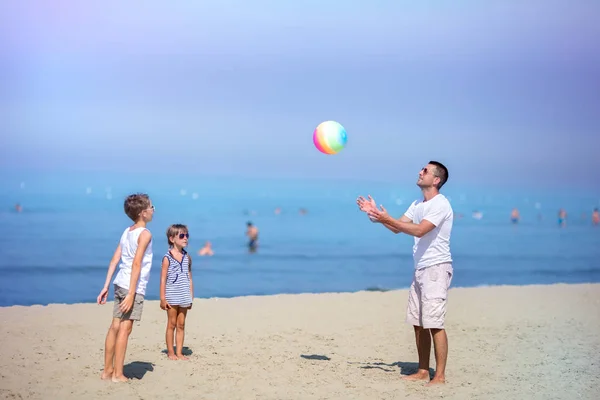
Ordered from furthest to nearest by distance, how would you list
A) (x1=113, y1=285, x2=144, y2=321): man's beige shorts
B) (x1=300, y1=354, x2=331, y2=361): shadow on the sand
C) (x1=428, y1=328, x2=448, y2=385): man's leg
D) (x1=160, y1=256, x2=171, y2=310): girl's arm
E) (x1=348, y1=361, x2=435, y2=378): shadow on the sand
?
1. (x1=300, y1=354, x2=331, y2=361): shadow on the sand
2. (x1=348, y1=361, x2=435, y2=378): shadow on the sand
3. (x1=160, y1=256, x2=171, y2=310): girl's arm
4. (x1=428, y1=328, x2=448, y2=385): man's leg
5. (x1=113, y1=285, x2=144, y2=321): man's beige shorts

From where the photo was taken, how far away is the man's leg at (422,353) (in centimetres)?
715

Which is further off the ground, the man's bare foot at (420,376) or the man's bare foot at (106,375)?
the man's bare foot at (420,376)

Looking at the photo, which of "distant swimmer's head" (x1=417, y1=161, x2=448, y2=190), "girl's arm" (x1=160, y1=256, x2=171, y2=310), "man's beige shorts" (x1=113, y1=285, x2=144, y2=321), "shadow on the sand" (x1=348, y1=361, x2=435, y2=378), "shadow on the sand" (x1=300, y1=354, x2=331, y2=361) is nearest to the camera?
"man's beige shorts" (x1=113, y1=285, x2=144, y2=321)

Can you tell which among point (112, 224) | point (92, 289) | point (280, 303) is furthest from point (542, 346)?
point (112, 224)

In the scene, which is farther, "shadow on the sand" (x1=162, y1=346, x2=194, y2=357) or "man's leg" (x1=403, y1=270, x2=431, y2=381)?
"shadow on the sand" (x1=162, y1=346, x2=194, y2=357)

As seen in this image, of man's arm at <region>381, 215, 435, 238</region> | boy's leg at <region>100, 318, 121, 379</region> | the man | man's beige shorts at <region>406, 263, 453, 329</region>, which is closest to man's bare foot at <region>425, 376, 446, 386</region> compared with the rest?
the man

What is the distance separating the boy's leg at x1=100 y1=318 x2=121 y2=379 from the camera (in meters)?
6.57

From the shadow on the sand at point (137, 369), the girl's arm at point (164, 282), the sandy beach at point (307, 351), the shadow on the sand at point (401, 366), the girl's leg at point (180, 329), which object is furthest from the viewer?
the girl's leg at point (180, 329)

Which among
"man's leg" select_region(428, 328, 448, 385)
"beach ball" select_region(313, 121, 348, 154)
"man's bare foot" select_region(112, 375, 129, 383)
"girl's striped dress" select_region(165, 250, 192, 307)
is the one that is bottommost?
"man's bare foot" select_region(112, 375, 129, 383)

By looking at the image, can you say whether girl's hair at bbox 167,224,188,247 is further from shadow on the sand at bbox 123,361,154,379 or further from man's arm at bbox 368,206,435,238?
man's arm at bbox 368,206,435,238

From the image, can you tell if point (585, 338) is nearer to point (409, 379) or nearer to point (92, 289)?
point (409, 379)

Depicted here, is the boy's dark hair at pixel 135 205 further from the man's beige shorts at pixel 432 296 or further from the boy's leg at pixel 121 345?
the man's beige shorts at pixel 432 296

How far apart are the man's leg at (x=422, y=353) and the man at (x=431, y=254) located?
94mm

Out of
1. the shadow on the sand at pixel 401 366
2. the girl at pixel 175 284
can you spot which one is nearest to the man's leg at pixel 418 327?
the shadow on the sand at pixel 401 366
